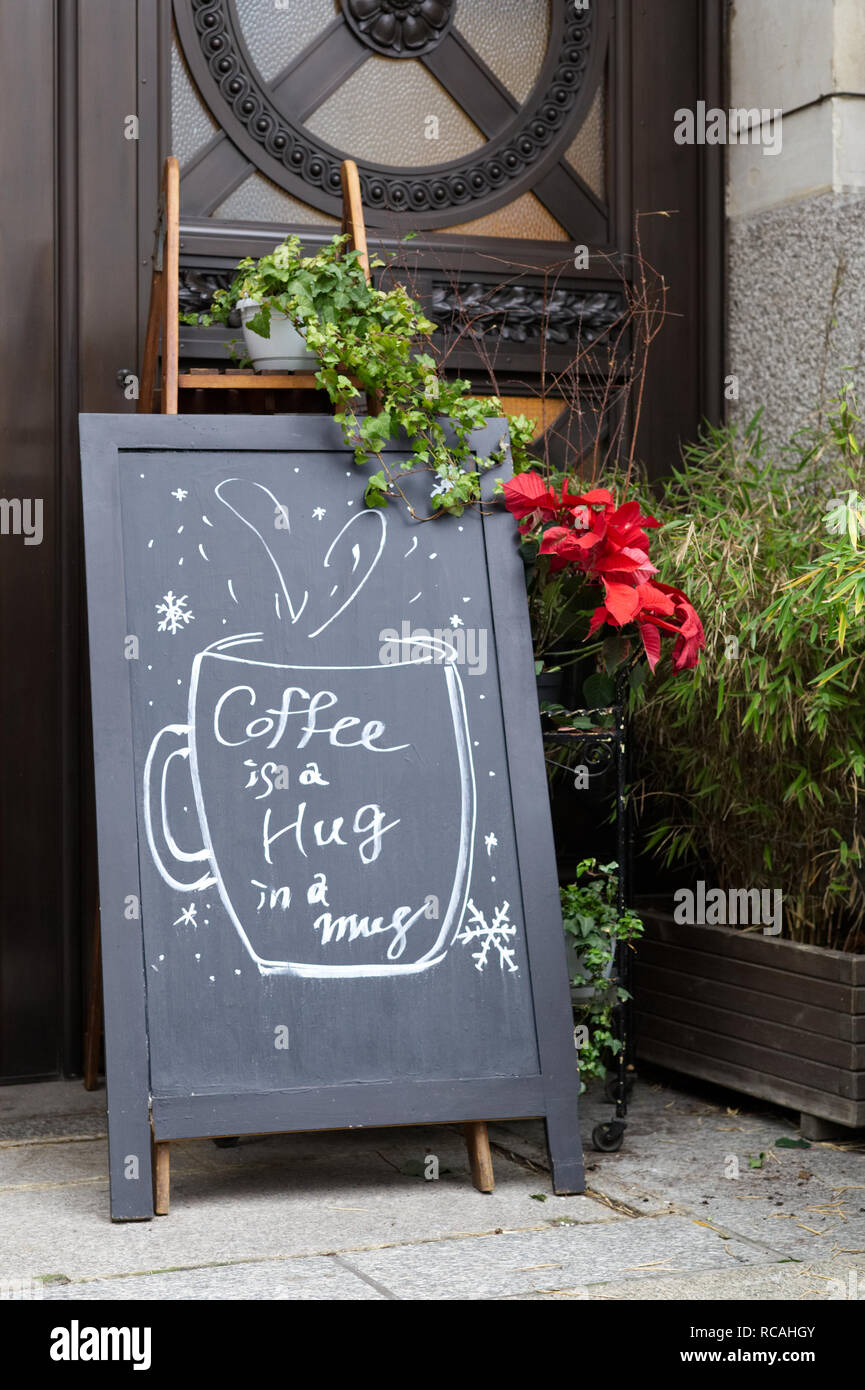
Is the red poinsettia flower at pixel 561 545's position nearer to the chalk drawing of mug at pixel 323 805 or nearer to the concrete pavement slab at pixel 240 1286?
the chalk drawing of mug at pixel 323 805

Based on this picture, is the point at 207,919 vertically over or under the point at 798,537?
under

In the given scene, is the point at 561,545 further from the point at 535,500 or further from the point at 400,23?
the point at 400,23

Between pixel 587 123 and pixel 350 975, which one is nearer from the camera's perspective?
pixel 350 975

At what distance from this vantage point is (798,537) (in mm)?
3273

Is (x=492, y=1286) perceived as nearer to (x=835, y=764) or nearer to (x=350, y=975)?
(x=350, y=975)

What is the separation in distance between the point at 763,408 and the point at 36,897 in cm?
228

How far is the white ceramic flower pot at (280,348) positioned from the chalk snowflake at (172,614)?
66 cm

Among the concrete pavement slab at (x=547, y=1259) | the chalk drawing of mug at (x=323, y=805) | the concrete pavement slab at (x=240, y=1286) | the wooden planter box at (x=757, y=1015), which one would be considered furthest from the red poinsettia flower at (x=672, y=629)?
the concrete pavement slab at (x=240, y=1286)

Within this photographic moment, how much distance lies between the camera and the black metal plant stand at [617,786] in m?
3.13

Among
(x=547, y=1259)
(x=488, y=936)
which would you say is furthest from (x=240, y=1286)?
(x=488, y=936)

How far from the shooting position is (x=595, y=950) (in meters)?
3.12

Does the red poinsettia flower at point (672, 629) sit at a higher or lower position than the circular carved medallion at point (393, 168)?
lower

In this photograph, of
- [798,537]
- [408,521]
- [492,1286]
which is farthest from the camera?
[798,537]

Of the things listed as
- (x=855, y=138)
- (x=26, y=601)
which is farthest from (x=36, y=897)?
(x=855, y=138)
